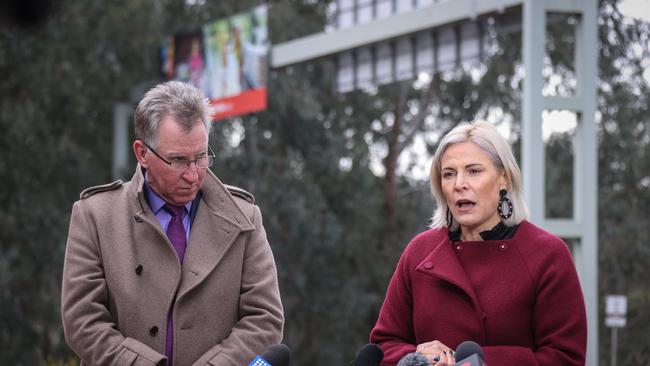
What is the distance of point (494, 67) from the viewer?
25.5 metres

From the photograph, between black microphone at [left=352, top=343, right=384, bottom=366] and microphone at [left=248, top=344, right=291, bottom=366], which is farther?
black microphone at [left=352, top=343, right=384, bottom=366]

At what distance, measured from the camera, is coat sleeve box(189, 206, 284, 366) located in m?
3.36

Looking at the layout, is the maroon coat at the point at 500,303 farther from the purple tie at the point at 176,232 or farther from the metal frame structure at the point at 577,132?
the metal frame structure at the point at 577,132

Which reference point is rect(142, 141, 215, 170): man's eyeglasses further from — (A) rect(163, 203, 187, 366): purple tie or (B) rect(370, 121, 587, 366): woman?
(B) rect(370, 121, 587, 366): woman

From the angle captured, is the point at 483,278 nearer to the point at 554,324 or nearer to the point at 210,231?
the point at 554,324

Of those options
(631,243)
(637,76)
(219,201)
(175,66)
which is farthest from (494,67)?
(219,201)

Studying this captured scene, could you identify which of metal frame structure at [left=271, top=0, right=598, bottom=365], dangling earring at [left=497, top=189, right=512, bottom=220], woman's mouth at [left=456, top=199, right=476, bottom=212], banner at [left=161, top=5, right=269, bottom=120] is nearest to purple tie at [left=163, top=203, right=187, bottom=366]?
woman's mouth at [left=456, top=199, right=476, bottom=212]

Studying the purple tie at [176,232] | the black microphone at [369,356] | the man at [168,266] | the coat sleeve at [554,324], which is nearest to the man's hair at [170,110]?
the man at [168,266]

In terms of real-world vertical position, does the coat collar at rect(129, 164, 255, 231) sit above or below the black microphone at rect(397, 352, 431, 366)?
above

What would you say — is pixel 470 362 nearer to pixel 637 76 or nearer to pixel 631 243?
pixel 637 76

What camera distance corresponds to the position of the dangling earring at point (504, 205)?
3.32 meters

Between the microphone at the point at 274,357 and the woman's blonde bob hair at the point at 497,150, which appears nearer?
the microphone at the point at 274,357

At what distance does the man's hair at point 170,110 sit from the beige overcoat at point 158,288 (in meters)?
0.18

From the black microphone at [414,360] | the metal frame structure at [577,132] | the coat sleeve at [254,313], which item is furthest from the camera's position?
the metal frame structure at [577,132]
